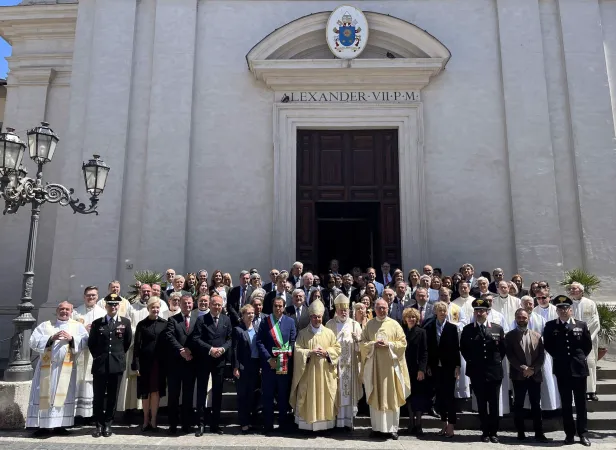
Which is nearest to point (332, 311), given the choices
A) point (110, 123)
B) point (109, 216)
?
point (109, 216)

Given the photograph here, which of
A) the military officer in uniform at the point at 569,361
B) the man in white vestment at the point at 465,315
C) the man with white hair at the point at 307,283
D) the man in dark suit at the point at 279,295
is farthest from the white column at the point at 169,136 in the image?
the military officer in uniform at the point at 569,361

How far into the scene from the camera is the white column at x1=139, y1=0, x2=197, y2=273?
39.9 ft

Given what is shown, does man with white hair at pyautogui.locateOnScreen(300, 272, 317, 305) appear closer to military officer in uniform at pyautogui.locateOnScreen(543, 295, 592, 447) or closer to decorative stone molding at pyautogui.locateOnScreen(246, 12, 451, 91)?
military officer in uniform at pyautogui.locateOnScreen(543, 295, 592, 447)

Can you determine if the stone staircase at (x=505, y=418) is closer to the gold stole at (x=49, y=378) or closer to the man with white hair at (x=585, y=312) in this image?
the man with white hair at (x=585, y=312)

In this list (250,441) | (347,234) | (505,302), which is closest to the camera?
(250,441)

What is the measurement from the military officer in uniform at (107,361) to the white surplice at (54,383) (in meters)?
0.28

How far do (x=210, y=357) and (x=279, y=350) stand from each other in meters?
0.95

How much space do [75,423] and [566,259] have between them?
35.0ft

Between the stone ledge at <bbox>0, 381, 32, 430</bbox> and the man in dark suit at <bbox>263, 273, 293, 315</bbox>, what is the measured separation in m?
3.72

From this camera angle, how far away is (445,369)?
22.7ft

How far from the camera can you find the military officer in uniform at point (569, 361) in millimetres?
6699

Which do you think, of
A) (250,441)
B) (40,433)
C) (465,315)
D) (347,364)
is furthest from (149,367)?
(465,315)

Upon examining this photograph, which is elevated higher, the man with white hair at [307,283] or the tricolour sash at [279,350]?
the man with white hair at [307,283]

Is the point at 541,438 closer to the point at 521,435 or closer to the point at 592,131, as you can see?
the point at 521,435
